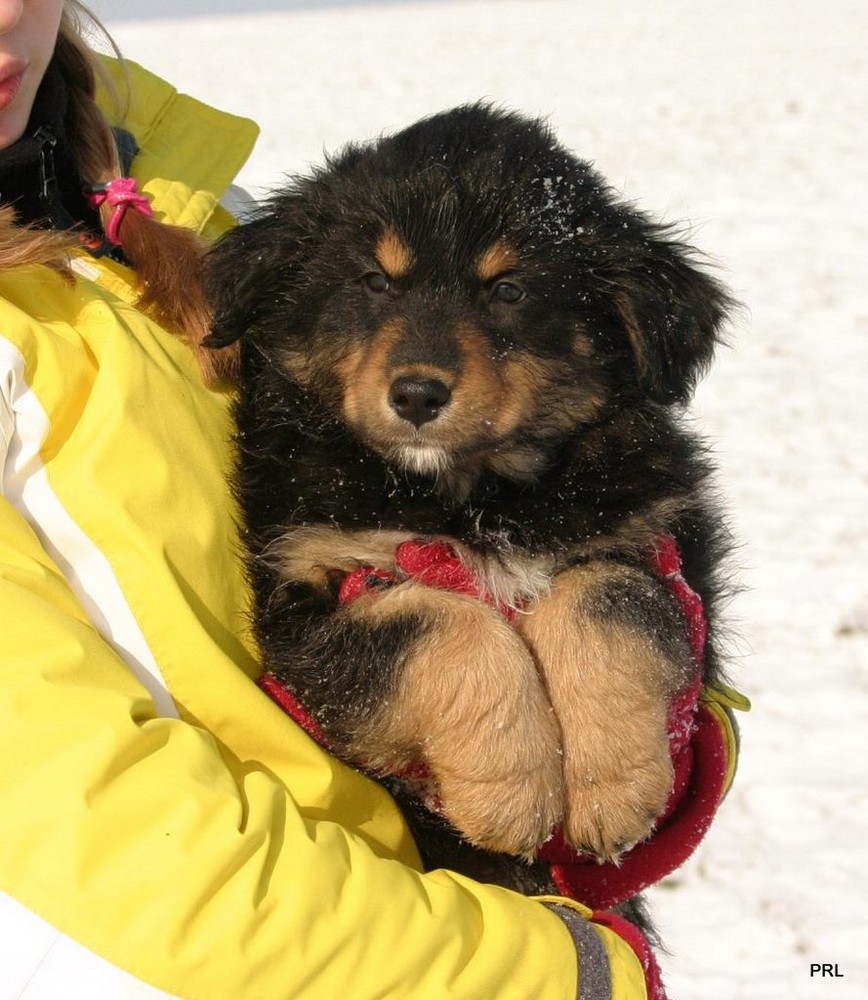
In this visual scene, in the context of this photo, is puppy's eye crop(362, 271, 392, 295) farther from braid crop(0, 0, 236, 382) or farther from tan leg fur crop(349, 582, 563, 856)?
tan leg fur crop(349, 582, 563, 856)

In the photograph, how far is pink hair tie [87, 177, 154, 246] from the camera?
247 centimetres

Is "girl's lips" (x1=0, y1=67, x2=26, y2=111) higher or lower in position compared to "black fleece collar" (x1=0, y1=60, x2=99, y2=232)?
higher

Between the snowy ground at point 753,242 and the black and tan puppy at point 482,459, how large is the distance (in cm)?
88

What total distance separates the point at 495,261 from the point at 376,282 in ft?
0.84

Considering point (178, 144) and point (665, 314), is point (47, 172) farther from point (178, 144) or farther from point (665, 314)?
point (665, 314)

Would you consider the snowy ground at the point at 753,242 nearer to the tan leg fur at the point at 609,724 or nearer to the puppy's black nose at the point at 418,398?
the tan leg fur at the point at 609,724

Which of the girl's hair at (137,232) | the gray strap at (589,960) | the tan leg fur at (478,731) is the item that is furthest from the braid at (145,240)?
the gray strap at (589,960)

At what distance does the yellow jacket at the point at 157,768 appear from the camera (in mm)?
1529

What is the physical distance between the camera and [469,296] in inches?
97.2

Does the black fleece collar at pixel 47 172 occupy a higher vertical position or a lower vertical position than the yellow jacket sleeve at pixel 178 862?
higher

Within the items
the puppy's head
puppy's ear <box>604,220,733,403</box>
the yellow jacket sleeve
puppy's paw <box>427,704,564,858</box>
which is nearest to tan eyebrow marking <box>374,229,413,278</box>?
the puppy's head

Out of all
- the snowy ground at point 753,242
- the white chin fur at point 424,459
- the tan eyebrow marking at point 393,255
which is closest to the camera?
the white chin fur at point 424,459

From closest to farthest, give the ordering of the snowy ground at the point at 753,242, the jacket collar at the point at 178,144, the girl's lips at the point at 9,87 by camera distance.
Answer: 1. the girl's lips at the point at 9,87
2. the jacket collar at the point at 178,144
3. the snowy ground at the point at 753,242

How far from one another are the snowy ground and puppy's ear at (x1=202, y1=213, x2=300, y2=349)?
1019 millimetres
